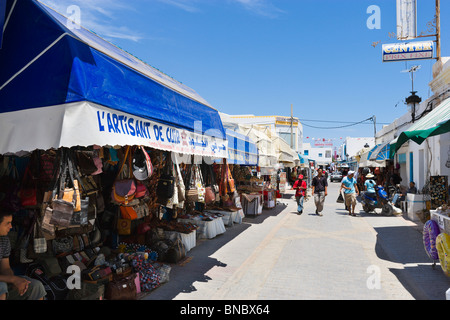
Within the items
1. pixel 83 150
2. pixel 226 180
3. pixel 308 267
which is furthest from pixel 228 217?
pixel 83 150

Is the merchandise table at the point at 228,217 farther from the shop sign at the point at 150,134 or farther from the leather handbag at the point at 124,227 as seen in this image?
the leather handbag at the point at 124,227

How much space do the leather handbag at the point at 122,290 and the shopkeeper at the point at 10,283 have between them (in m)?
0.92

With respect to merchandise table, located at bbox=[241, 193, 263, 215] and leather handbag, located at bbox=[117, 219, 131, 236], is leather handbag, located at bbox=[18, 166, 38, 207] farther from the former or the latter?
merchandise table, located at bbox=[241, 193, 263, 215]

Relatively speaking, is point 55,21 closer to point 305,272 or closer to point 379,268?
point 305,272

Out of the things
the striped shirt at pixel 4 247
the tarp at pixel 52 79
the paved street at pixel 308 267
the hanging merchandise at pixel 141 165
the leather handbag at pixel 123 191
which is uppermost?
the tarp at pixel 52 79

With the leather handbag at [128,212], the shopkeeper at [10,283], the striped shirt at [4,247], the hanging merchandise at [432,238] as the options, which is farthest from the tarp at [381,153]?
the striped shirt at [4,247]

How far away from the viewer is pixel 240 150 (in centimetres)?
1021

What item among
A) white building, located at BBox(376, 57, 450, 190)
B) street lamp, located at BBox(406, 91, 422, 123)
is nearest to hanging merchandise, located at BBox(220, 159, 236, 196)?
white building, located at BBox(376, 57, 450, 190)

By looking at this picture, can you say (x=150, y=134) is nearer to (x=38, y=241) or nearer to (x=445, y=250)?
(x=38, y=241)

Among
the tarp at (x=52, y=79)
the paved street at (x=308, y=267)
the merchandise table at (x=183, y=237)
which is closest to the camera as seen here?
the tarp at (x=52, y=79)

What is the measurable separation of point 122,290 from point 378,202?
39.4 feet

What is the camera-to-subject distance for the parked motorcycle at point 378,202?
13.0 meters

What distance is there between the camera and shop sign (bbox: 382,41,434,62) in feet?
Result: 40.2
